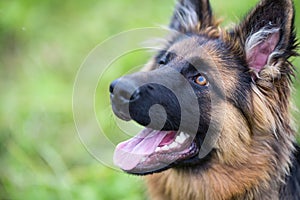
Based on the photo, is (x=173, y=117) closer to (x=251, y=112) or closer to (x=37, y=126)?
(x=251, y=112)

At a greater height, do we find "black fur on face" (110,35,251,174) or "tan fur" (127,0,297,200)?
"black fur on face" (110,35,251,174)

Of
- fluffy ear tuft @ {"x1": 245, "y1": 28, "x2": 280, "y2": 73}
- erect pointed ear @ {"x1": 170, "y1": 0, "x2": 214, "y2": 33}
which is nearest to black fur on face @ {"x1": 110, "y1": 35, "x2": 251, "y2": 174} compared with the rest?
fluffy ear tuft @ {"x1": 245, "y1": 28, "x2": 280, "y2": 73}

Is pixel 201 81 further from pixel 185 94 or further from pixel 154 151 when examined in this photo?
pixel 154 151

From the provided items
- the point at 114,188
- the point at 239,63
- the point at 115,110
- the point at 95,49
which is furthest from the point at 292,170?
the point at 95,49

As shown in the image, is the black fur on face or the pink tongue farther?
the pink tongue

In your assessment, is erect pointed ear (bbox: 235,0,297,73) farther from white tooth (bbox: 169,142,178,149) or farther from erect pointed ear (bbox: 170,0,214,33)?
white tooth (bbox: 169,142,178,149)

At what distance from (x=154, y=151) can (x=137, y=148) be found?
141mm

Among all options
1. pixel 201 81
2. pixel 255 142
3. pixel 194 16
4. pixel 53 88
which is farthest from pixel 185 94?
pixel 53 88

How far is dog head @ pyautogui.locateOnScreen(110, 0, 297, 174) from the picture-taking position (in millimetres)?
4207

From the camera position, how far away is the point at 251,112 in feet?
14.3

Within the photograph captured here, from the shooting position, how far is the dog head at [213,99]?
421 cm

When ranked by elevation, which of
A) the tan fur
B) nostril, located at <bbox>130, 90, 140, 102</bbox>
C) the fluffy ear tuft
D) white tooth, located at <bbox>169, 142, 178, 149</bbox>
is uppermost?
nostril, located at <bbox>130, 90, 140, 102</bbox>

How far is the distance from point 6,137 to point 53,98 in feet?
3.42

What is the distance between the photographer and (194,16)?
4980 millimetres
